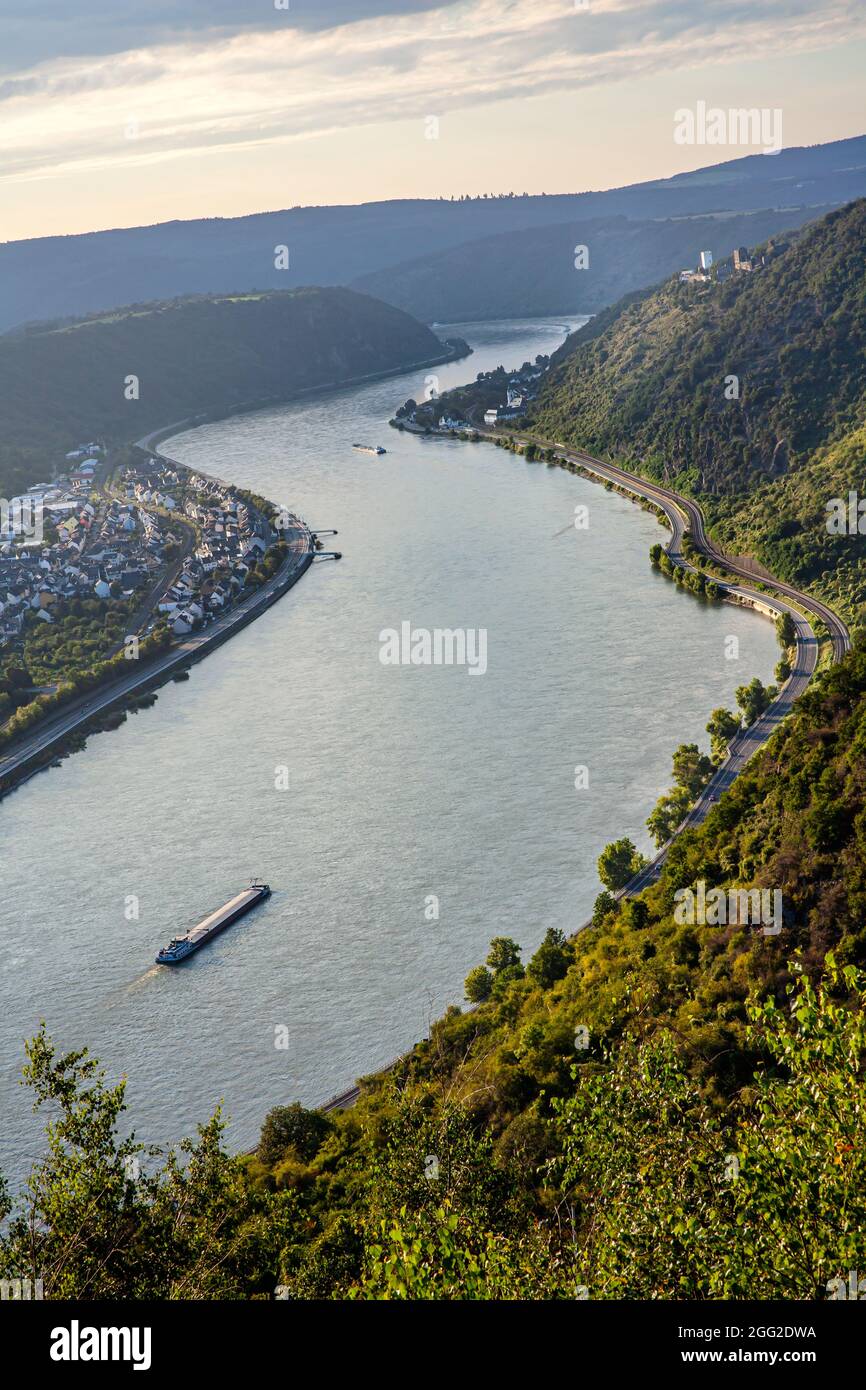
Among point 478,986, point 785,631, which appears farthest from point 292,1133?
point 785,631

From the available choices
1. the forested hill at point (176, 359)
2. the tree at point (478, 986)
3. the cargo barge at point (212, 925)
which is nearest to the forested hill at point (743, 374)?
the cargo barge at point (212, 925)

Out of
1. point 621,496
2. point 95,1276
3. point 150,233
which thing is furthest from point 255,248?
point 95,1276

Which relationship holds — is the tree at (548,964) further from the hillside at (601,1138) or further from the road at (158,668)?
the road at (158,668)

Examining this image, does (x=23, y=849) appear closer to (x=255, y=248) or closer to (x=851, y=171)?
(x=255, y=248)

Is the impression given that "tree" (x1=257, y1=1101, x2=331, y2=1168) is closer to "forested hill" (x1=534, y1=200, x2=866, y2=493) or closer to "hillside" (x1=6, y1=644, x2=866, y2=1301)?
"hillside" (x1=6, y1=644, x2=866, y2=1301)

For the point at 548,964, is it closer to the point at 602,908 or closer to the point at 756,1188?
the point at 602,908

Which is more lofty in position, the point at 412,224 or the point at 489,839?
the point at 412,224

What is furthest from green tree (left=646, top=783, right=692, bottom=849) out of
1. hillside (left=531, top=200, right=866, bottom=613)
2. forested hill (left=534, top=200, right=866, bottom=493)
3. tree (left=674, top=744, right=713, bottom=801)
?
forested hill (left=534, top=200, right=866, bottom=493)
